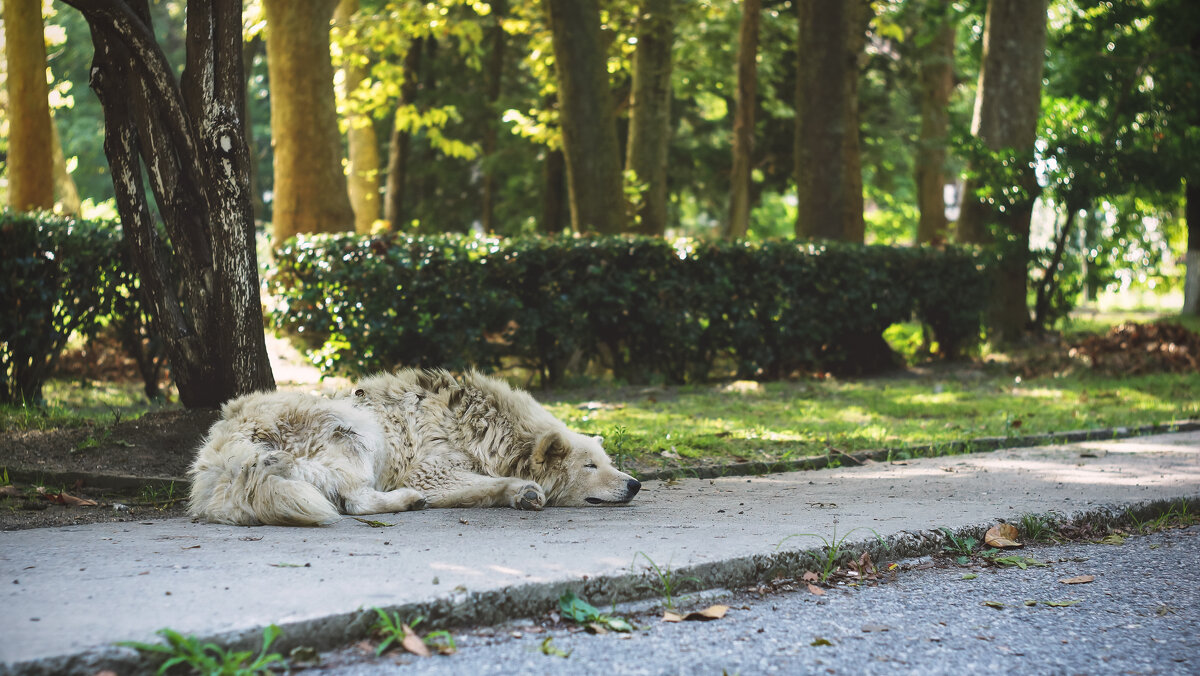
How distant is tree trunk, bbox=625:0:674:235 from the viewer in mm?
16703

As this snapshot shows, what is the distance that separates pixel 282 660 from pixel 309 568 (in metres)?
0.79

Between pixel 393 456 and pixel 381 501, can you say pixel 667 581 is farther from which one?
pixel 393 456

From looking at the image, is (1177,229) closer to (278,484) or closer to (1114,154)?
(1114,154)

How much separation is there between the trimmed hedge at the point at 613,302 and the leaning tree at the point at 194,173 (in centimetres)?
350

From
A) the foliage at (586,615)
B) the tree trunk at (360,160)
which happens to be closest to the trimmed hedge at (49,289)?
the foliage at (586,615)

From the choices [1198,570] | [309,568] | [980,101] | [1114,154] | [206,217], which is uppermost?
[980,101]

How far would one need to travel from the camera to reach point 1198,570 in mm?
4266

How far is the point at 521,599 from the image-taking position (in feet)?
11.1

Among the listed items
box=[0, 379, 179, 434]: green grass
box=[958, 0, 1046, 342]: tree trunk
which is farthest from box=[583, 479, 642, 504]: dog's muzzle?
box=[958, 0, 1046, 342]: tree trunk

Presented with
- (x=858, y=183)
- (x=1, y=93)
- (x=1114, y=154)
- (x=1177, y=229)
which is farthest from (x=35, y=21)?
(x=1177, y=229)

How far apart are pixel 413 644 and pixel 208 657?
0.64 meters

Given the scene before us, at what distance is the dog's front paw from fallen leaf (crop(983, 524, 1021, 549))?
8.05 feet

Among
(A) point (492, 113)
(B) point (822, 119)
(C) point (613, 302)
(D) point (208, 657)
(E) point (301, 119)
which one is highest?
(A) point (492, 113)

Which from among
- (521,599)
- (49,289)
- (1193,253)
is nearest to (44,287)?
(49,289)
